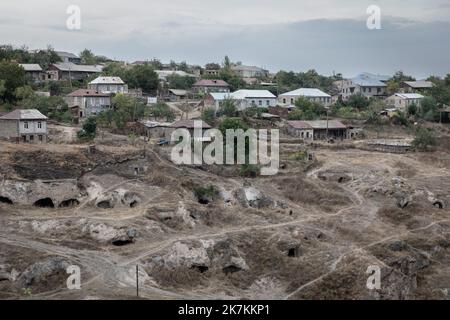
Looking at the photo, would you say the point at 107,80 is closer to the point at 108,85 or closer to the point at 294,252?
the point at 108,85

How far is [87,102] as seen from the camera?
211 feet

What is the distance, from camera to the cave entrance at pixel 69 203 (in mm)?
41791

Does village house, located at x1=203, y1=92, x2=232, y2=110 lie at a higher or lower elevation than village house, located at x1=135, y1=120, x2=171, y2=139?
higher

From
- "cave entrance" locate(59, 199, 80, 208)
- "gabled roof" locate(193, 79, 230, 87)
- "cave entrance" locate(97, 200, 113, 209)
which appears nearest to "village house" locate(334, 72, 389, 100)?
"gabled roof" locate(193, 79, 230, 87)

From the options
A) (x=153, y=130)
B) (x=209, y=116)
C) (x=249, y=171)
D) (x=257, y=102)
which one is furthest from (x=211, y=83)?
(x=249, y=171)

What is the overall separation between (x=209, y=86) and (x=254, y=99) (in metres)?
9.81

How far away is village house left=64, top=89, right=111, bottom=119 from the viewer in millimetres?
63553

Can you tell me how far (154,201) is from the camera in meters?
41.7

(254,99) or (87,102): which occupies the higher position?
(254,99)

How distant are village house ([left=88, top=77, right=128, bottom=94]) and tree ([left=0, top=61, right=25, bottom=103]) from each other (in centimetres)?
965

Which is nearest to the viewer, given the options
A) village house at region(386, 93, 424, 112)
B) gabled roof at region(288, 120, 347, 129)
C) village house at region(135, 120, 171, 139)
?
village house at region(135, 120, 171, 139)

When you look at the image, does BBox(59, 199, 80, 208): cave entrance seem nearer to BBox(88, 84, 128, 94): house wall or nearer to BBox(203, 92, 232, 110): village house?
BBox(203, 92, 232, 110): village house

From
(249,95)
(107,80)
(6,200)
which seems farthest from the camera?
(249,95)

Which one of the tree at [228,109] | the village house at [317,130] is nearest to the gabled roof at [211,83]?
the tree at [228,109]
